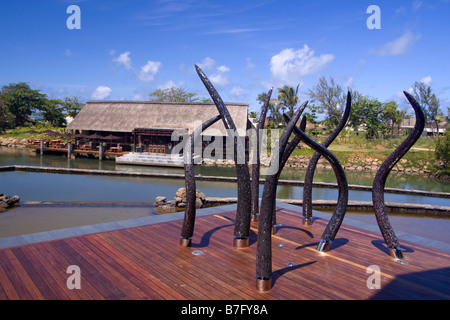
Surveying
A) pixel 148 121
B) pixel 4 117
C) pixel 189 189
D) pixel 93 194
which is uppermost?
pixel 4 117

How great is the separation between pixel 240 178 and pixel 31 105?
1611 inches

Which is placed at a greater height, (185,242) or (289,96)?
(289,96)

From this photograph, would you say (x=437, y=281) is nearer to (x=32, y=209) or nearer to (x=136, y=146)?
(x=32, y=209)

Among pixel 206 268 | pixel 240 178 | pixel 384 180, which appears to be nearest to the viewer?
pixel 206 268

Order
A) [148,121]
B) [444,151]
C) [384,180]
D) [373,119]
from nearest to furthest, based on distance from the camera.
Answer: [384,180], [444,151], [148,121], [373,119]

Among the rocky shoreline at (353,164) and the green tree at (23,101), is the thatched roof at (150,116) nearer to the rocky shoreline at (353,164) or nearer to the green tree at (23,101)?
the rocky shoreline at (353,164)

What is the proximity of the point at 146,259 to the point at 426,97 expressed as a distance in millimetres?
36519

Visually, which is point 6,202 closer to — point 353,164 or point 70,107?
point 353,164

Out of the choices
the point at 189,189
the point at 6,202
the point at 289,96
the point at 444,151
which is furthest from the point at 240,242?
the point at 289,96

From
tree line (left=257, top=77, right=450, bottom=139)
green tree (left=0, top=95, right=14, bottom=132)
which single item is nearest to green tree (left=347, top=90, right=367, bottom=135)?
tree line (left=257, top=77, right=450, bottom=139)

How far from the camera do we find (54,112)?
Result: 127ft

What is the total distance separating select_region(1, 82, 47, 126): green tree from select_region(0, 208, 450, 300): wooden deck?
39.5 meters

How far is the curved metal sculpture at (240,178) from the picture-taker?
4430 mm
